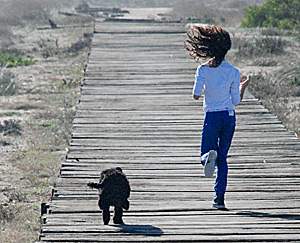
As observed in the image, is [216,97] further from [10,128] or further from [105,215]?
[10,128]

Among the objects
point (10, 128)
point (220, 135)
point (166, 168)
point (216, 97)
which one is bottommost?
point (10, 128)

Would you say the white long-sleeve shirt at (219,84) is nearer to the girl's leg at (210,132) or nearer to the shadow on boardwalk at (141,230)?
the girl's leg at (210,132)

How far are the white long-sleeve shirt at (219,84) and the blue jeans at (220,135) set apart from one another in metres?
0.08

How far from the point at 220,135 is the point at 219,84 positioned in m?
0.52

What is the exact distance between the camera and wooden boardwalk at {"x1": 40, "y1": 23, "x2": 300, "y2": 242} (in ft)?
17.1

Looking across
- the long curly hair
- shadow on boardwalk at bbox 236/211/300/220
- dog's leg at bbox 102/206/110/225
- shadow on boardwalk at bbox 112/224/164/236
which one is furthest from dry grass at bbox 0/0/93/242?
the long curly hair

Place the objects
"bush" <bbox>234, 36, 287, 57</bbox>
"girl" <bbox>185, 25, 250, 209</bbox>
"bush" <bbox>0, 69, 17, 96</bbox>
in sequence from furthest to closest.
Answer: "bush" <bbox>234, 36, 287, 57</bbox> < "bush" <bbox>0, 69, 17, 96</bbox> < "girl" <bbox>185, 25, 250, 209</bbox>

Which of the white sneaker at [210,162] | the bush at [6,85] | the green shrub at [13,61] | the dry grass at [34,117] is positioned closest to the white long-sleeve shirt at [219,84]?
the white sneaker at [210,162]

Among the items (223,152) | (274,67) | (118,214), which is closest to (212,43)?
(223,152)

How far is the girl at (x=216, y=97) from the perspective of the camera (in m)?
Result: 5.52

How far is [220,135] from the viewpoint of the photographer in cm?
579

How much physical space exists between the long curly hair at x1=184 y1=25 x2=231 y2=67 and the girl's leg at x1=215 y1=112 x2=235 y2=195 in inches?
22.3

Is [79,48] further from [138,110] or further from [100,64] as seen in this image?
[138,110]

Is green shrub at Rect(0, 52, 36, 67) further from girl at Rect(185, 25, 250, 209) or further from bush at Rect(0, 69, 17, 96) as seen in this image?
girl at Rect(185, 25, 250, 209)
